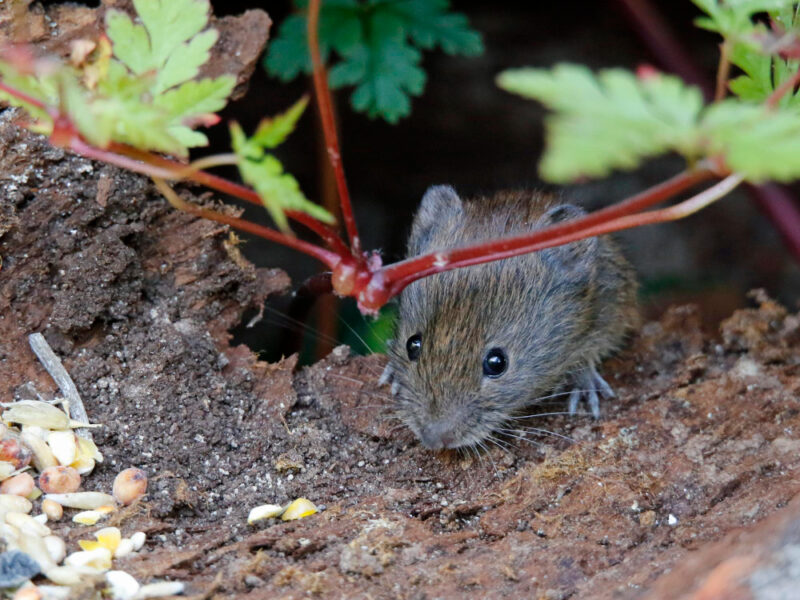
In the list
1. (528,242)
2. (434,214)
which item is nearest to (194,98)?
(528,242)

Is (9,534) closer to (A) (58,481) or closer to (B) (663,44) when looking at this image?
(A) (58,481)

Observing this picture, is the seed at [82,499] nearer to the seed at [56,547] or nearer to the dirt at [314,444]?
the dirt at [314,444]

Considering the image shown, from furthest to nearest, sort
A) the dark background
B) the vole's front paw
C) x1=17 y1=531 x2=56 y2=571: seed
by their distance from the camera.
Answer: the dark background, the vole's front paw, x1=17 y1=531 x2=56 y2=571: seed

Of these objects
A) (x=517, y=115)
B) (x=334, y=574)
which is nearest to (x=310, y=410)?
(x=334, y=574)

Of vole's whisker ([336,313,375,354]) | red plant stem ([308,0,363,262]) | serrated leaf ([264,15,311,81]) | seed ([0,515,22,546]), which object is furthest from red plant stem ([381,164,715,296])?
serrated leaf ([264,15,311,81])

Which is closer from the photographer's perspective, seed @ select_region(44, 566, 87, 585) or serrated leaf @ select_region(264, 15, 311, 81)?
seed @ select_region(44, 566, 87, 585)

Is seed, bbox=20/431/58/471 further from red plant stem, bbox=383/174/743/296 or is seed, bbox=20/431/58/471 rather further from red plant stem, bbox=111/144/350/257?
red plant stem, bbox=383/174/743/296

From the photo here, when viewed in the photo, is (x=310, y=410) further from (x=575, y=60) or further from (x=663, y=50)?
(x=575, y=60)
